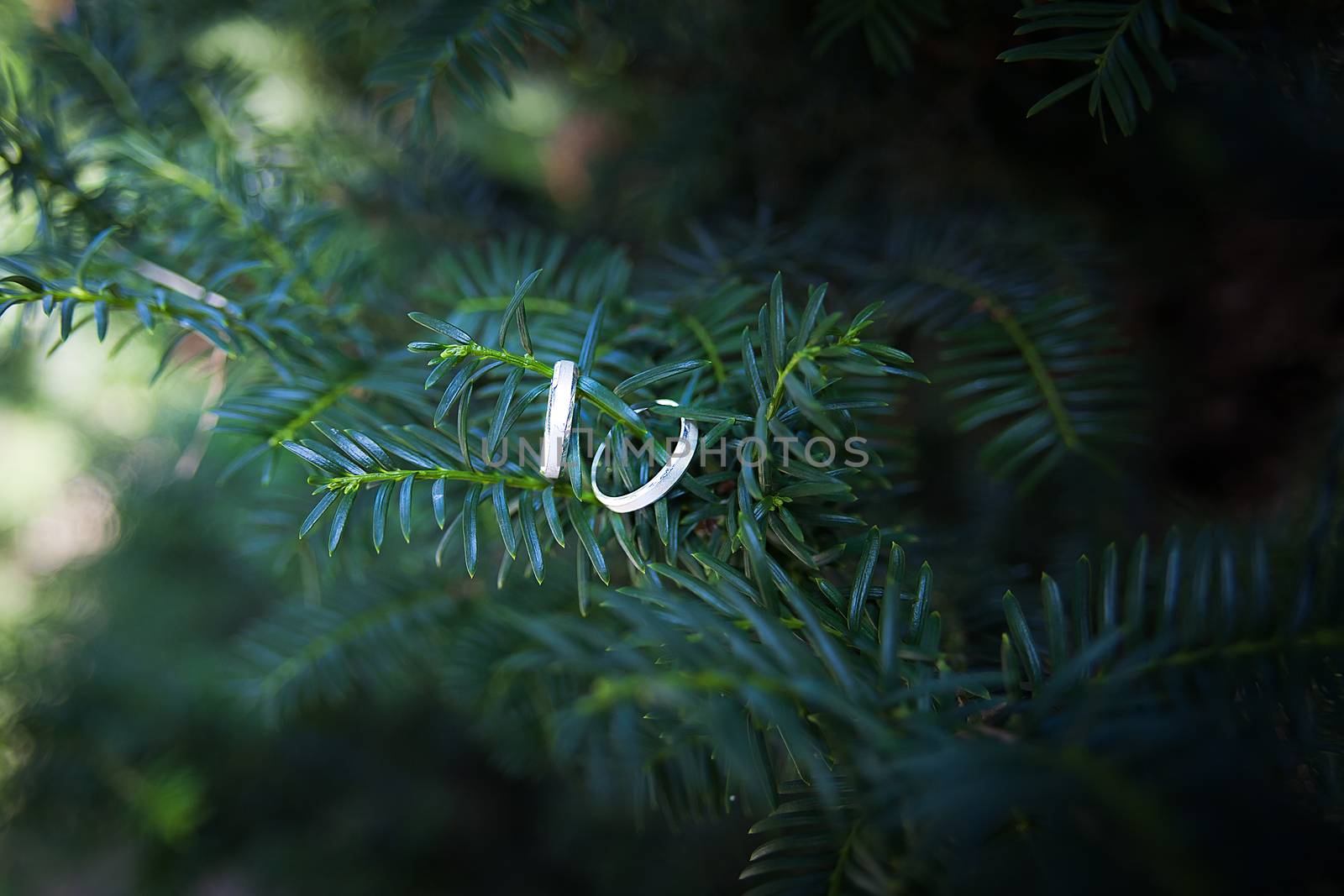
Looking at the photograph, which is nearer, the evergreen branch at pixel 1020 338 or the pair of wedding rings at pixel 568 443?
the pair of wedding rings at pixel 568 443

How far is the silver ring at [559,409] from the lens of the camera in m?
0.29

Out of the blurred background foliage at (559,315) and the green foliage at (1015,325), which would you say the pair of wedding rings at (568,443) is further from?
the green foliage at (1015,325)

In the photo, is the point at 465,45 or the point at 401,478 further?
the point at 465,45

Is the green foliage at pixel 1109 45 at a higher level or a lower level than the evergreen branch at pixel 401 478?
higher

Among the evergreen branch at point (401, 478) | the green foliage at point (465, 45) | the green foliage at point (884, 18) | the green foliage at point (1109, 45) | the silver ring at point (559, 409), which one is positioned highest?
the green foliage at point (465, 45)

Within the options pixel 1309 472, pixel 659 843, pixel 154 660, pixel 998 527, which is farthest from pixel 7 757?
pixel 1309 472

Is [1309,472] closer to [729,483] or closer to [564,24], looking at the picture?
[729,483]

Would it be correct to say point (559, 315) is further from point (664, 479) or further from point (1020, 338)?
point (1020, 338)

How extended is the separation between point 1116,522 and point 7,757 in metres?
1.20

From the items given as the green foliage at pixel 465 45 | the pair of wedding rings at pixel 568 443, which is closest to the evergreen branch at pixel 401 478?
the pair of wedding rings at pixel 568 443

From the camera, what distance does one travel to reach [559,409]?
0.95ft

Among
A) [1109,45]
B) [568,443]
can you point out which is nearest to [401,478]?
[568,443]

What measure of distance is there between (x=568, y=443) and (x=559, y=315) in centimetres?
16

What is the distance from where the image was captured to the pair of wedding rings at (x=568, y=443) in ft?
0.95
